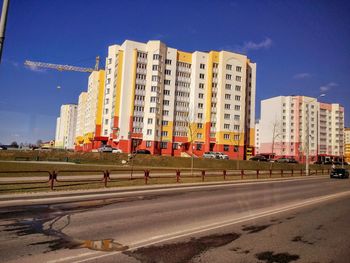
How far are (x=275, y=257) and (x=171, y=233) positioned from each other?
2644 millimetres

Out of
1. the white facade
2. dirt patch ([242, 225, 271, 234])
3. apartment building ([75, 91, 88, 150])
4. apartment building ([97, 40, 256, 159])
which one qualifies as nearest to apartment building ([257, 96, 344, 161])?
apartment building ([97, 40, 256, 159])

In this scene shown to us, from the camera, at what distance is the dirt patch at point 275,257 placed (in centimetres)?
601

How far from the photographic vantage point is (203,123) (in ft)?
256

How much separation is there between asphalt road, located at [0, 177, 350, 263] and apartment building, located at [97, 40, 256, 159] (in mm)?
57619

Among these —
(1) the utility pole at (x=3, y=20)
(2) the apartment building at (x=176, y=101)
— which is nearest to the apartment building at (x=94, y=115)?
(2) the apartment building at (x=176, y=101)

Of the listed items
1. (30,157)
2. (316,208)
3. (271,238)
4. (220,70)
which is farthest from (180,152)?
(271,238)

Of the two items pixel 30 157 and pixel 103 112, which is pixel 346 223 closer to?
pixel 30 157

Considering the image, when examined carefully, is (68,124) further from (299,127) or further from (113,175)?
(113,175)

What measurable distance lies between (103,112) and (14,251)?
76243 mm

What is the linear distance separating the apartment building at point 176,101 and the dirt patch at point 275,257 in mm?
62546

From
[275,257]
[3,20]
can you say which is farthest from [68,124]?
[275,257]

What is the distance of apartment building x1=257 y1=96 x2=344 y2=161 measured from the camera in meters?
108

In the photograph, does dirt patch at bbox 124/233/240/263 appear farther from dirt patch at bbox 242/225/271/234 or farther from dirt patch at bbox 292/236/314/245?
dirt patch at bbox 292/236/314/245

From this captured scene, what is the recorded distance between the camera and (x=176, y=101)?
7719cm
